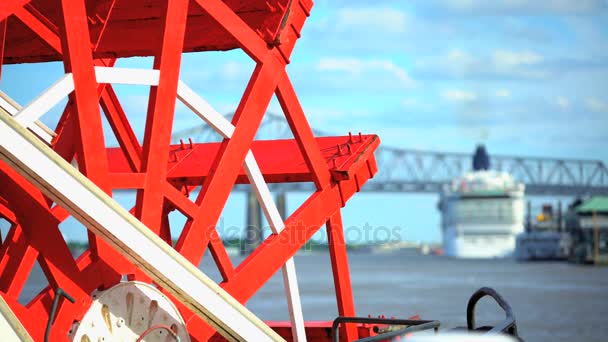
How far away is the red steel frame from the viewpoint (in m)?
6.25

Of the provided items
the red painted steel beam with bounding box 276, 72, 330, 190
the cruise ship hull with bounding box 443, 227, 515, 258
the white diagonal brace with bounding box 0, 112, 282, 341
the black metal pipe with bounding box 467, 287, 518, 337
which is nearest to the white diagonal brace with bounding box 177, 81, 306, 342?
the red painted steel beam with bounding box 276, 72, 330, 190

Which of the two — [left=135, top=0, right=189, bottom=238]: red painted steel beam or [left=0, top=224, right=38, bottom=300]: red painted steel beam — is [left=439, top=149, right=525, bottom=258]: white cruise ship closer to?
[left=0, top=224, right=38, bottom=300]: red painted steel beam

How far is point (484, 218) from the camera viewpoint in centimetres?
10569

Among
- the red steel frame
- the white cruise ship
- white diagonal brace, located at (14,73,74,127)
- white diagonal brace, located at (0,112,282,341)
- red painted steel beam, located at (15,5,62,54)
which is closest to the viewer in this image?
white diagonal brace, located at (0,112,282,341)

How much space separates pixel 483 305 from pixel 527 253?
63048 mm

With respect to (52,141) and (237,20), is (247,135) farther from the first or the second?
(52,141)

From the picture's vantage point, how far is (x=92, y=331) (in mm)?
5996

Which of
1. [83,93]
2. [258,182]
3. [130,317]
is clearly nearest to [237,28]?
[258,182]

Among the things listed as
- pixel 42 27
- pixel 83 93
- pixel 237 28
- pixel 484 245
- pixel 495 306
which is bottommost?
pixel 495 306

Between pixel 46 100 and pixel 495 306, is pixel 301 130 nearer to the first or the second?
pixel 46 100

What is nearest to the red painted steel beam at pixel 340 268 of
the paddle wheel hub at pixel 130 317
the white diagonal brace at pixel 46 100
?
the paddle wheel hub at pixel 130 317

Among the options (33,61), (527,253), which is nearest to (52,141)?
(33,61)

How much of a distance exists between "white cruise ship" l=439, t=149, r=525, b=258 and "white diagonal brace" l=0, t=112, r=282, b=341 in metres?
99.7

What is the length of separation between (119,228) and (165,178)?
3.29 feet
